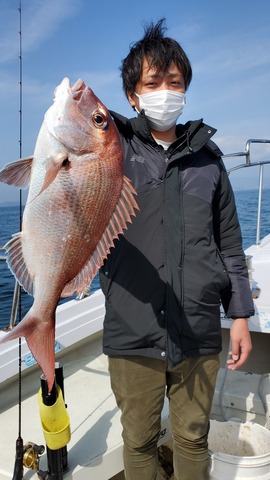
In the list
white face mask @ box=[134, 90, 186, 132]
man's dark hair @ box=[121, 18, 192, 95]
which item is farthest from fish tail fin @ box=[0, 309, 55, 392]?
man's dark hair @ box=[121, 18, 192, 95]

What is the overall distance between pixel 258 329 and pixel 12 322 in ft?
7.01

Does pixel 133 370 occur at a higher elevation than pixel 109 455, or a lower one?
higher

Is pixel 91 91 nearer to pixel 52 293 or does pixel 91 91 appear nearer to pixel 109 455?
pixel 52 293

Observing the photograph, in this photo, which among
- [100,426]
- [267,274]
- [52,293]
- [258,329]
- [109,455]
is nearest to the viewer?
[52,293]

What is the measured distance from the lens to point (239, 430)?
3162 mm

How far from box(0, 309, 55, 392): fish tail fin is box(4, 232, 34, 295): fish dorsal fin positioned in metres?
0.11

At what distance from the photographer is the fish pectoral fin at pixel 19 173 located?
152 centimetres

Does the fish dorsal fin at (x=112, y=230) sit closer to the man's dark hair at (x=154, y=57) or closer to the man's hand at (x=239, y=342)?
the man's dark hair at (x=154, y=57)

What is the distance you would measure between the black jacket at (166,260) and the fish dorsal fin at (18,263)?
24.2 inches

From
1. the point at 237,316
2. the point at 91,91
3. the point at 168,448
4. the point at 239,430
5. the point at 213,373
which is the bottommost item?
the point at 168,448

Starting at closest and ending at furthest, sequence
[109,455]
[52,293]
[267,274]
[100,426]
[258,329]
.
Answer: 1. [52,293]
2. [109,455]
3. [100,426]
4. [258,329]
5. [267,274]

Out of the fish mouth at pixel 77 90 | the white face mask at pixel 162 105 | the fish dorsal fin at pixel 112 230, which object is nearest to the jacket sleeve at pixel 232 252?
the white face mask at pixel 162 105

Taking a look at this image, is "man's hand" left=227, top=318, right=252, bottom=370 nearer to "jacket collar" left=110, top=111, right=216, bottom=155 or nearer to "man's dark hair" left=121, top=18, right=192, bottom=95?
"jacket collar" left=110, top=111, right=216, bottom=155

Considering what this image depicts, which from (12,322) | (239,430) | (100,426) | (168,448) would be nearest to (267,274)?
(239,430)
